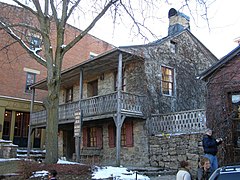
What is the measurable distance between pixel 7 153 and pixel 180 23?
13.2 meters

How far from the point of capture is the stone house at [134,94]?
14.7 m

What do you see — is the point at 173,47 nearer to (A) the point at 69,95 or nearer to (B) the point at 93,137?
(B) the point at 93,137

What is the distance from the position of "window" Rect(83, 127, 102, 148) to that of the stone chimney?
782 centimetres

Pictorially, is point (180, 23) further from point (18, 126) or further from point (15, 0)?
point (18, 126)

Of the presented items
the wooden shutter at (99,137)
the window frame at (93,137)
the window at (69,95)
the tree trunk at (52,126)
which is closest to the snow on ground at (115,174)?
the tree trunk at (52,126)

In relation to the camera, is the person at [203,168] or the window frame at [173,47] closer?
the person at [203,168]

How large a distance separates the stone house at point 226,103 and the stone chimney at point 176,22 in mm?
7775

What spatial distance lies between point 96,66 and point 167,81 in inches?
164

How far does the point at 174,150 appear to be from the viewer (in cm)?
1337

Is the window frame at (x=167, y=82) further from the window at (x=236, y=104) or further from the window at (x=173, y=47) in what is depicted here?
the window at (x=236, y=104)

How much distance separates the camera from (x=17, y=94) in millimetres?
24156

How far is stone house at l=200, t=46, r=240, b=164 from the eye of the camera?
10.8 metres

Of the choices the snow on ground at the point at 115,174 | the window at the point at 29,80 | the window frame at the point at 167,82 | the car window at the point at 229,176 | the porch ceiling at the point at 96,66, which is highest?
the window at the point at 29,80

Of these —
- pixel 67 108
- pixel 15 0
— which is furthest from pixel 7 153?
pixel 15 0
